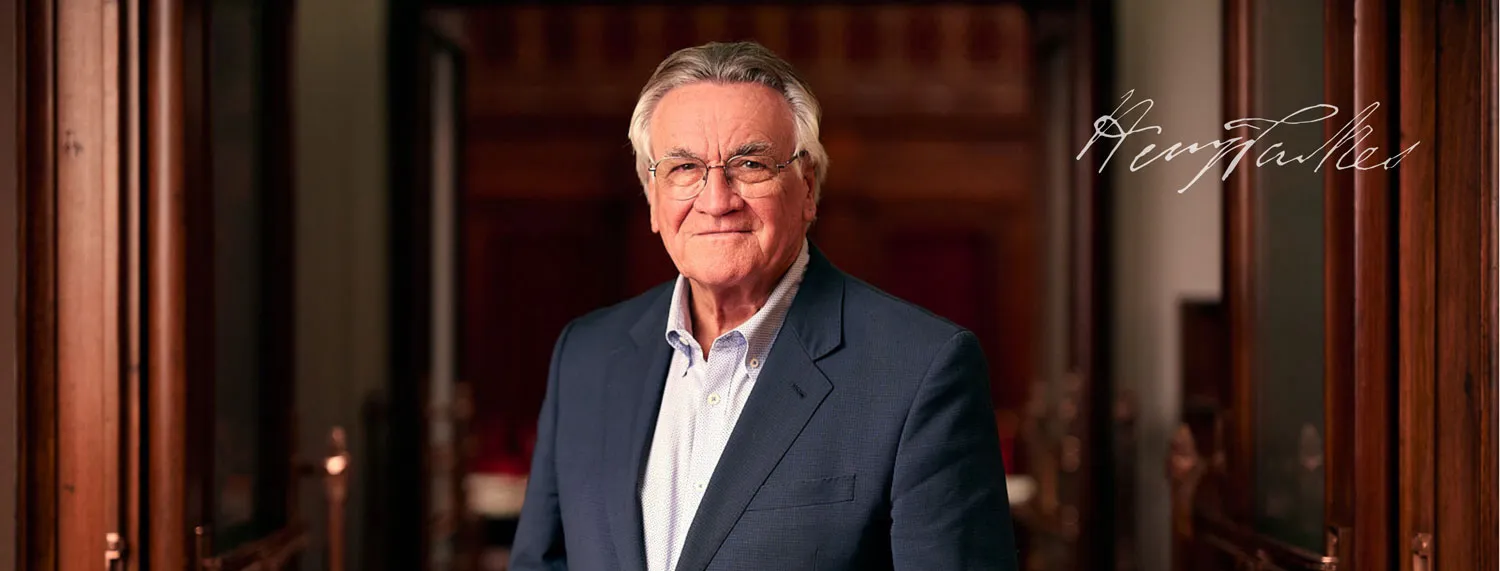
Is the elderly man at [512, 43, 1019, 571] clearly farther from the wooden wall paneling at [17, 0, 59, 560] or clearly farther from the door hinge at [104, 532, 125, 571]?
the wooden wall paneling at [17, 0, 59, 560]

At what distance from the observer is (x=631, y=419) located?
6.10 feet

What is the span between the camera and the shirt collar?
1.83 metres

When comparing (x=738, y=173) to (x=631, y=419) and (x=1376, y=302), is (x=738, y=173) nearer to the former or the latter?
(x=631, y=419)

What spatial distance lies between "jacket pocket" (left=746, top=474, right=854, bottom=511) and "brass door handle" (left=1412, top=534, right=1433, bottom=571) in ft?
2.93

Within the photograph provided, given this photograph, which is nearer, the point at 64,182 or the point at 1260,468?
the point at 64,182

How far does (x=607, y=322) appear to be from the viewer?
6.56 feet

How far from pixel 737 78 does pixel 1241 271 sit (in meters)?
1.29

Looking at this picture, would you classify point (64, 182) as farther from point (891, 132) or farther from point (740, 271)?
point (891, 132)

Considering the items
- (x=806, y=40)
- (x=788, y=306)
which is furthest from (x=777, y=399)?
(x=806, y=40)

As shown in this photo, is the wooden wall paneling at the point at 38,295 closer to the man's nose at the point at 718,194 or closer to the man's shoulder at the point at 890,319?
the man's nose at the point at 718,194

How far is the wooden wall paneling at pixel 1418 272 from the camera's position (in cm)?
196

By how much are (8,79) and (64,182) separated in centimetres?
18
